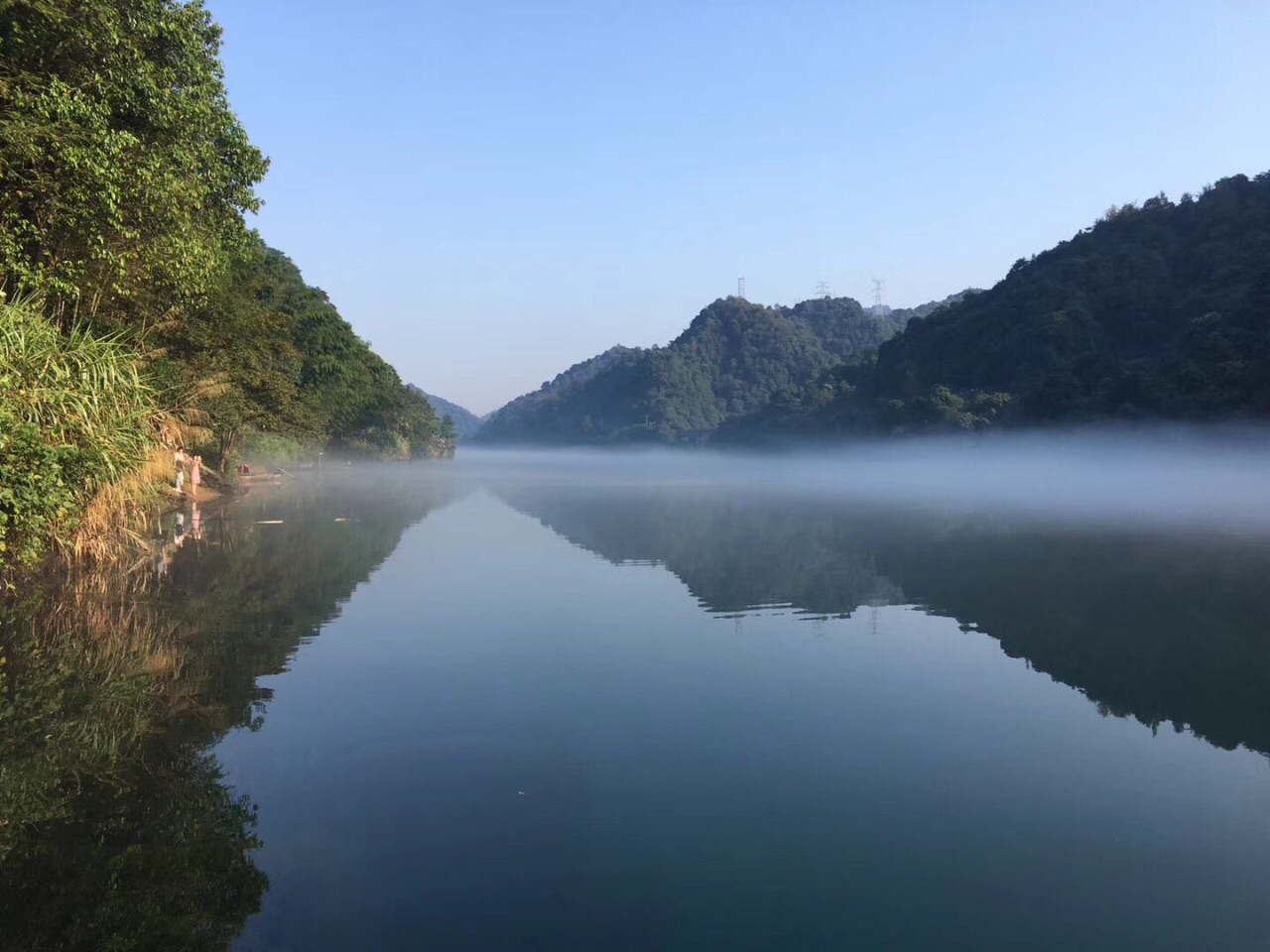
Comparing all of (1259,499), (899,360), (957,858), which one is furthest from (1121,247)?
(957,858)

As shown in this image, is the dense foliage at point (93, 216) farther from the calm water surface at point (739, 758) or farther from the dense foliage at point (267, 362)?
the dense foliage at point (267, 362)

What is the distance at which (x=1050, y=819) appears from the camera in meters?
6.77

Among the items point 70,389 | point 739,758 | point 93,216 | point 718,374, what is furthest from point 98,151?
point 718,374

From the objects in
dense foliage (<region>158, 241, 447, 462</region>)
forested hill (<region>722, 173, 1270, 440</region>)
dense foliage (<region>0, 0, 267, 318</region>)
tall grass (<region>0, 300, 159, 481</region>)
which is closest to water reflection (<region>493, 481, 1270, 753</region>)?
tall grass (<region>0, 300, 159, 481</region>)

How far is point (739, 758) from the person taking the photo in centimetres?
799

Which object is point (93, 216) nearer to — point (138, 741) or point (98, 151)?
point (98, 151)

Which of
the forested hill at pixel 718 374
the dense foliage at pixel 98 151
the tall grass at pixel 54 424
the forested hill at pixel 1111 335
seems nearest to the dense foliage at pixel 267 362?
the dense foliage at pixel 98 151

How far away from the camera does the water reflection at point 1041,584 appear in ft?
35.0

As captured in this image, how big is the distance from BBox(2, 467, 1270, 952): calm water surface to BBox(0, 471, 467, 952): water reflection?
0.15m

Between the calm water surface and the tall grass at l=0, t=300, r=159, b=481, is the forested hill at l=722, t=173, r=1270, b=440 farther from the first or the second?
the tall grass at l=0, t=300, r=159, b=481

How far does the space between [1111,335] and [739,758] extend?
91.5 m

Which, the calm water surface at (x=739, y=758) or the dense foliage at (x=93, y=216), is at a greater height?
the dense foliage at (x=93, y=216)

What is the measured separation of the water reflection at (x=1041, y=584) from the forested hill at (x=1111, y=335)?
141 feet

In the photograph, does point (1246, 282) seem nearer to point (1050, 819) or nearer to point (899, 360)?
point (899, 360)
